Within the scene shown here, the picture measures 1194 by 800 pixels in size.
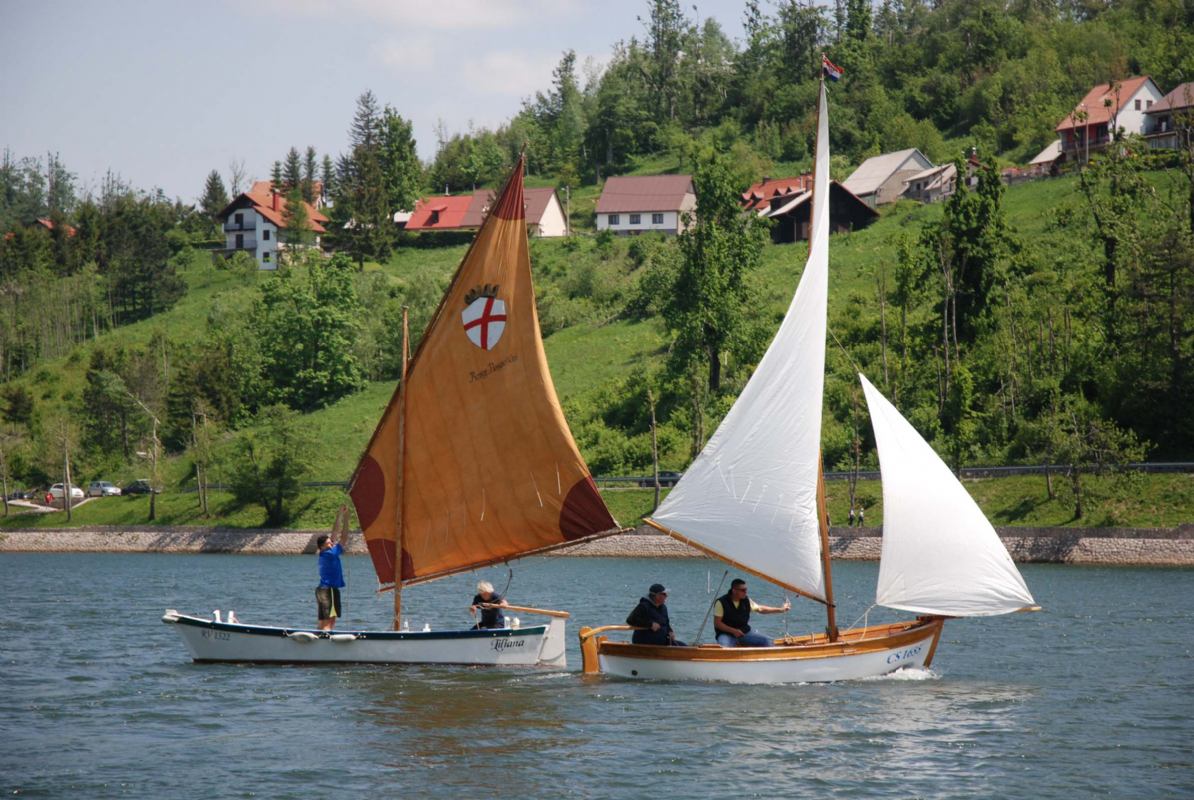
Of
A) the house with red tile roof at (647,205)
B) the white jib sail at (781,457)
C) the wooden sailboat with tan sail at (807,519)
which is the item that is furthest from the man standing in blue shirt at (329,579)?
the house with red tile roof at (647,205)

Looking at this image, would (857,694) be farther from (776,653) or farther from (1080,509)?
(1080,509)

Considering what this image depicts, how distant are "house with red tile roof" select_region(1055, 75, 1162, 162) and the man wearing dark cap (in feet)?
367

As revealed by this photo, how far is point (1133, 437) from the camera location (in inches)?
2648

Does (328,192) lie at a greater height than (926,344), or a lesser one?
greater

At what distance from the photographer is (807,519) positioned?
30203 mm

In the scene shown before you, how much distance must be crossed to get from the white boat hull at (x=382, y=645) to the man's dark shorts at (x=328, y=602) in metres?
0.64

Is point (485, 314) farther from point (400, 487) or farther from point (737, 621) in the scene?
point (737, 621)

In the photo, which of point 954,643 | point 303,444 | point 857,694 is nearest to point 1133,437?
point 954,643

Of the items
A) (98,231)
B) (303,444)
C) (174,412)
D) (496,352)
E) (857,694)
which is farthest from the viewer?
(98,231)

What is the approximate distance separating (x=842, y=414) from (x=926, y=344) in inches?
353

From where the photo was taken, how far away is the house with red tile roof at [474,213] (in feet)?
524

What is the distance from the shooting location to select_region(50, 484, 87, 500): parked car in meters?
104

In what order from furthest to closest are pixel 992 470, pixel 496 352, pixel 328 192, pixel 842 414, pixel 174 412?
pixel 328 192 → pixel 174 412 → pixel 842 414 → pixel 992 470 → pixel 496 352

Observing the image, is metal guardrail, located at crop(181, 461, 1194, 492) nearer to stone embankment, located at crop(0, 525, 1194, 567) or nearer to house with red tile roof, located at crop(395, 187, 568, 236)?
stone embankment, located at crop(0, 525, 1194, 567)
